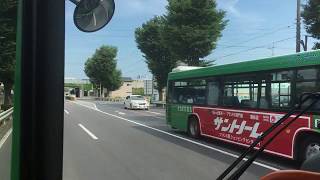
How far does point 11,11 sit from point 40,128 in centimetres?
87

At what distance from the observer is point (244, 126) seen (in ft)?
43.6

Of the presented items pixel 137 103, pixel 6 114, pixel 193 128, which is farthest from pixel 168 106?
pixel 137 103

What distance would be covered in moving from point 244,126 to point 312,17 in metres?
11.9

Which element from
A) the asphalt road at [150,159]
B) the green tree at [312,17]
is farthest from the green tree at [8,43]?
the green tree at [312,17]

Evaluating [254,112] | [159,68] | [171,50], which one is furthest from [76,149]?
[159,68]

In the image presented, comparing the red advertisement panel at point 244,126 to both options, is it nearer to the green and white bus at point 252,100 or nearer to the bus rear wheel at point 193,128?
the green and white bus at point 252,100

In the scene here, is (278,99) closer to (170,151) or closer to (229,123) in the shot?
(229,123)

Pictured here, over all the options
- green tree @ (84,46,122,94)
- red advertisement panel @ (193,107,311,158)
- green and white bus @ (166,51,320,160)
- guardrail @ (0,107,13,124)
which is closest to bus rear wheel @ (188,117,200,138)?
green and white bus @ (166,51,320,160)

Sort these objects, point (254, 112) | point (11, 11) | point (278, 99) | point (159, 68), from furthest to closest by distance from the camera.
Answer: point (159, 68)
point (254, 112)
point (278, 99)
point (11, 11)

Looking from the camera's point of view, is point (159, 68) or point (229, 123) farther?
point (159, 68)

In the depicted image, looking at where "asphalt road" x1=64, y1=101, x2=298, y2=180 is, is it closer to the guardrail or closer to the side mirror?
the guardrail

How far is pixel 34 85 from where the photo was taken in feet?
7.02

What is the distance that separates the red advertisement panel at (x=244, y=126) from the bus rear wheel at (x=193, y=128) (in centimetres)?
39

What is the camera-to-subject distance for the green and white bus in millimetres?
10602
